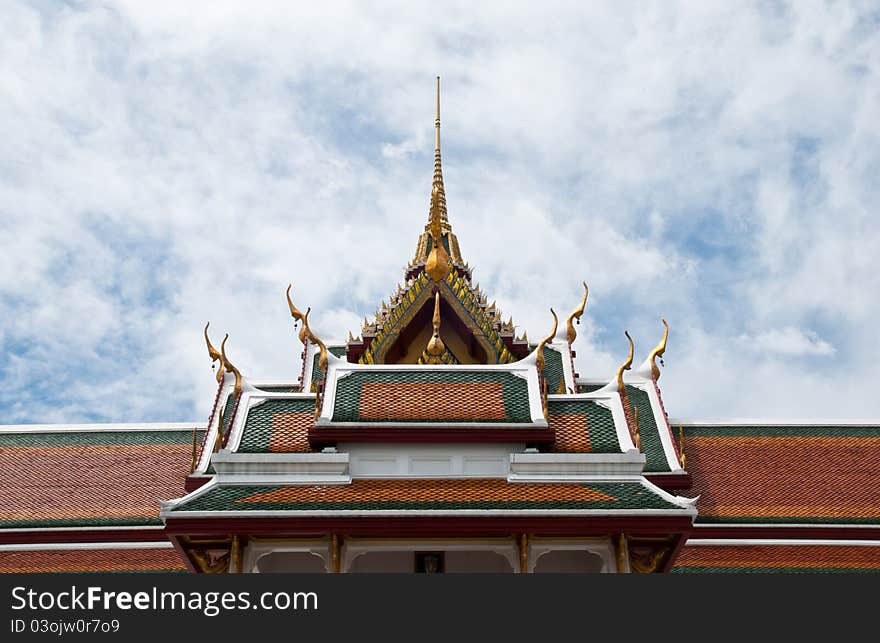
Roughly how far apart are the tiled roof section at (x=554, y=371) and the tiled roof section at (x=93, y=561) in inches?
289

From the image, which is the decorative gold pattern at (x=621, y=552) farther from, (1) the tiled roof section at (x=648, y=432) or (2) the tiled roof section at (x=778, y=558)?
(1) the tiled roof section at (x=648, y=432)

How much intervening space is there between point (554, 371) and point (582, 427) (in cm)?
603

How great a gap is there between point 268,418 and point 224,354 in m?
2.14

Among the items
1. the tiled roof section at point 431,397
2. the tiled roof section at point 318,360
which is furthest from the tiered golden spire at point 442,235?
the tiled roof section at point 431,397

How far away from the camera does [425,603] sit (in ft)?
28.2

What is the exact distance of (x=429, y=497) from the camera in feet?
45.2

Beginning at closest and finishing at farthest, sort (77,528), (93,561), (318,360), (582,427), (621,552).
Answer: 1. (621,552)
2. (582,427)
3. (93,561)
4. (77,528)
5. (318,360)

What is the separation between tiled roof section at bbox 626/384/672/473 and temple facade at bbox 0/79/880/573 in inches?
1.6

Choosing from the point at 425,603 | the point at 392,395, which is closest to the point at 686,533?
the point at 392,395

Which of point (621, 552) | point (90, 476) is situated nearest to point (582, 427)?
point (621, 552)

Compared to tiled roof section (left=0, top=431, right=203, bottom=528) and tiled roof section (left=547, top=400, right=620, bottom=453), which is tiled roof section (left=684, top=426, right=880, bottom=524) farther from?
tiled roof section (left=0, top=431, right=203, bottom=528)

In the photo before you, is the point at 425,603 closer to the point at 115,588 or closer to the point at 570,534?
the point at 115,588

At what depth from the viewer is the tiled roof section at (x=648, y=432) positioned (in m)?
17.9

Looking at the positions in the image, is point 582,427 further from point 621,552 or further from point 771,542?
point 771,542
